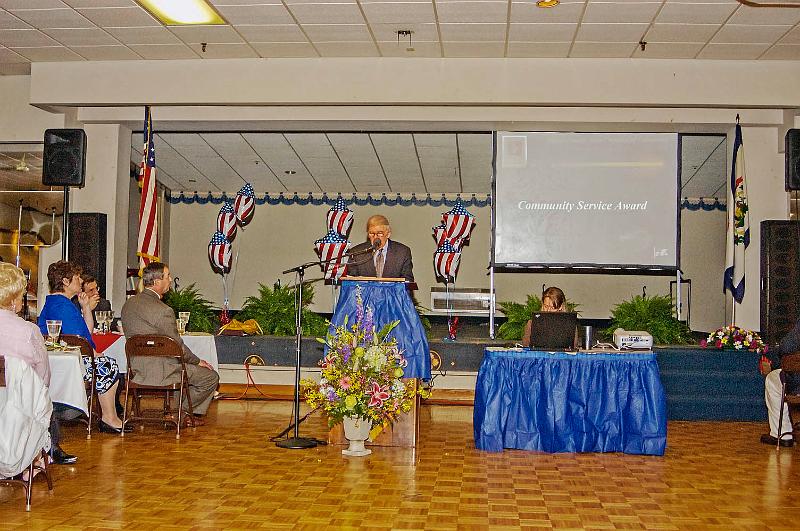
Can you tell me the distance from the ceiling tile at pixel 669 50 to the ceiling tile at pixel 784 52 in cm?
72

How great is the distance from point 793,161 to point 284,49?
5.33 meters

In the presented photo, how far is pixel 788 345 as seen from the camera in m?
6.71

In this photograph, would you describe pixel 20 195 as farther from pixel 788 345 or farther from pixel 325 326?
pixel 788 345

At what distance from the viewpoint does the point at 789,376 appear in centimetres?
683

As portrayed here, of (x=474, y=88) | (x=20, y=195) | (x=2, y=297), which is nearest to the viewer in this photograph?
(x=2, y=297)

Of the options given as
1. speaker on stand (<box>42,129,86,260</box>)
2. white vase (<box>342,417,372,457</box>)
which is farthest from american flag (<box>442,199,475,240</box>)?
white vase (<box>342,417,372,457</box>)

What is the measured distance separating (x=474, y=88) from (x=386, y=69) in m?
0.97

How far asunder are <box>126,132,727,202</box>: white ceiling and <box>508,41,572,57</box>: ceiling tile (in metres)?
3.14

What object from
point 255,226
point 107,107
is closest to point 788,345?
point 107,107

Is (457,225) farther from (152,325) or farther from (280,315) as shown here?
(152,325)

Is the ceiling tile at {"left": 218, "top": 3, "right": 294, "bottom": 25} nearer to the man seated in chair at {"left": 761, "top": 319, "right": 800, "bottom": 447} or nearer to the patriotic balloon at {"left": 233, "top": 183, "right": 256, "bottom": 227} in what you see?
the patriotic balloon at {"left": 233, "top": 183, "right": 256, "bottom": 227}

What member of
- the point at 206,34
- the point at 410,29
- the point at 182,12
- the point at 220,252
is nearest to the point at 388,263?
the point at 410,29

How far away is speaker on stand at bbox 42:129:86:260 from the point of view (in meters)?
9.09

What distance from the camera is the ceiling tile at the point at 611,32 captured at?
819 centimetres
